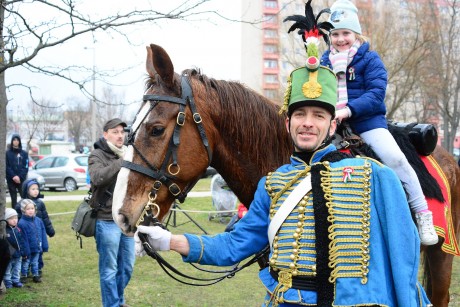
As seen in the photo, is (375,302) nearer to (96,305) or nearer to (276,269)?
(276,269)

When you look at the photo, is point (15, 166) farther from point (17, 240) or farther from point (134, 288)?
point (134, 288)

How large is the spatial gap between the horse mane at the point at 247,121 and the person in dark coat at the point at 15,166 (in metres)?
10.1

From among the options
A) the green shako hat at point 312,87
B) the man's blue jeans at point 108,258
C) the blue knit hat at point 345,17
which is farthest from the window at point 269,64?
the green shako hat at point 312,87

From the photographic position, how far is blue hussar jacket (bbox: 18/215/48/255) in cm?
728

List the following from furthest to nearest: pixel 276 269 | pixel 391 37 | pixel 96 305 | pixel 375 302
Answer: pixel 391 37 < pixel 96 305 < pixel 276 269 < pixel 375 302

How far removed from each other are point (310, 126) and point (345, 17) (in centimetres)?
165

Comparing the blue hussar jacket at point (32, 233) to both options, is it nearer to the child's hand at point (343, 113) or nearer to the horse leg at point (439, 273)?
the horse leg at point (439, 273)

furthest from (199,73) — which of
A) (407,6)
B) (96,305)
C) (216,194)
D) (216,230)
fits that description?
(407,6)

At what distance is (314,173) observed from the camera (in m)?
2.13

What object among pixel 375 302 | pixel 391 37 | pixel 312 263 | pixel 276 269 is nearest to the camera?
pixel 375 302

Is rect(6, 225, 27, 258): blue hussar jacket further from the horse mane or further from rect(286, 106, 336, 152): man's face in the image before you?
rect(286, 106, 336, 152): man's face

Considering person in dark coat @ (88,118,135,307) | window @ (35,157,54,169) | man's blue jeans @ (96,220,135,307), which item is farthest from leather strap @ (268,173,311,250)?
window @ (35,157,54,169)

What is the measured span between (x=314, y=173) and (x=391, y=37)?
19360mm

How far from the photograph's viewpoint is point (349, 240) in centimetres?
199
